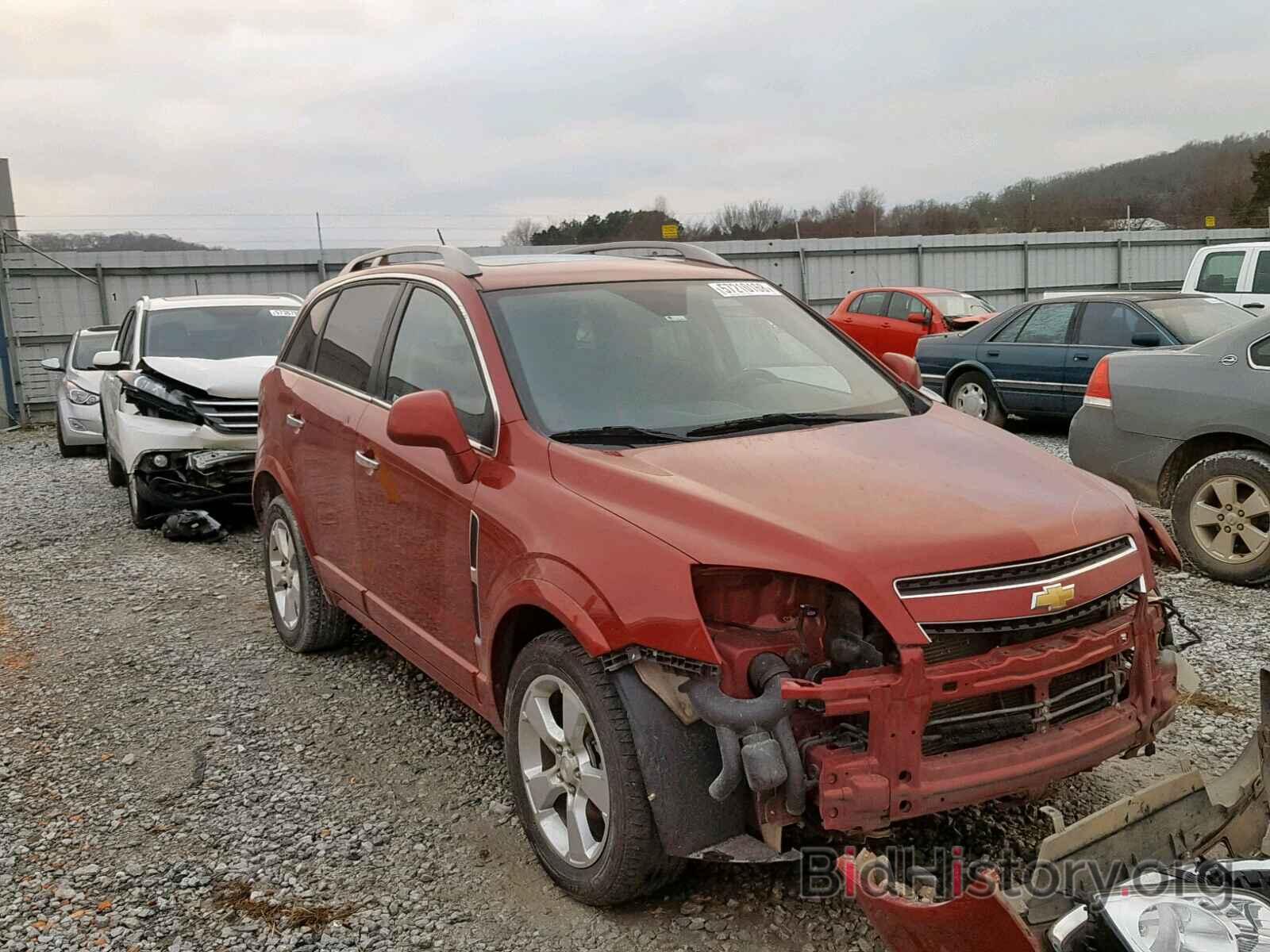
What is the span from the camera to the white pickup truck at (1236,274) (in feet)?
38.5

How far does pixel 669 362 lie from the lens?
12.3ft

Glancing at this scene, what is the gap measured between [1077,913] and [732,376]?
2.10 m

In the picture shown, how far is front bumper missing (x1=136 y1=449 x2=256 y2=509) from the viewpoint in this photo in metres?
7.86

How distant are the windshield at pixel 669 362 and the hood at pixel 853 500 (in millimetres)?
254

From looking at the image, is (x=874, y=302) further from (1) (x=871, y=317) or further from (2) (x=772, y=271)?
(2) (x=772, y=271)

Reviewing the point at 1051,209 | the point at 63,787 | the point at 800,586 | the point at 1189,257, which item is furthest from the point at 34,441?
the point at 1051,209

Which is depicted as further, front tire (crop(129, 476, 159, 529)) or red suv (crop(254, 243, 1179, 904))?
front tire (crop(129, 476, 159, 529))

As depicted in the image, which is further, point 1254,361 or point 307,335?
point 1254,361

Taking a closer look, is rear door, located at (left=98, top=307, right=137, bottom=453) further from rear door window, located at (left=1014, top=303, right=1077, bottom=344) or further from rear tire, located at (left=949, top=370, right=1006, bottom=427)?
rear door window, located at (left=1014, top=303, right=1077, bottom=344)

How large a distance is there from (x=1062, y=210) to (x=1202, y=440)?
34.1 meters

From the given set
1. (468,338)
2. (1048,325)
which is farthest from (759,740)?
(1048,325)

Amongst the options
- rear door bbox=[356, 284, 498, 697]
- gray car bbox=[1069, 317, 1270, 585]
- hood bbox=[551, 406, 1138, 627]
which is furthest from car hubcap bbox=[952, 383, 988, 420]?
rear door bbox=[356, 284, 498, 697]

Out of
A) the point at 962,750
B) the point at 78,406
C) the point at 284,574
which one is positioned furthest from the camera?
the point at 78,406

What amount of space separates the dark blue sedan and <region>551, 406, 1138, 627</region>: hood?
7349 millimetres
